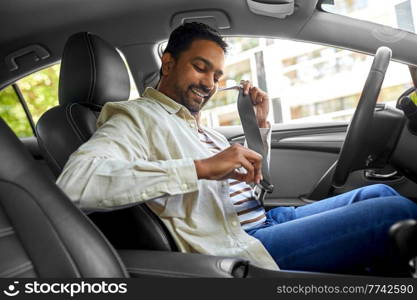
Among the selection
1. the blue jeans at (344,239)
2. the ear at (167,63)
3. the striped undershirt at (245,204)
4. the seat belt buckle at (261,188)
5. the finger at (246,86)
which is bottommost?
the seat belt buckle at (261,188)

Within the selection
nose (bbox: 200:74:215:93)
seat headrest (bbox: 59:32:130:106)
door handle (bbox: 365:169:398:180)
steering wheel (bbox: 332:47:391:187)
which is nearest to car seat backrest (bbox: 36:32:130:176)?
seat headrest (bbox: 59:32:130:106)

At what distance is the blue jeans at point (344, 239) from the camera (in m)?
0.81

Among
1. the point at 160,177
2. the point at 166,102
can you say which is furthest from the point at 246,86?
the point at 160,177

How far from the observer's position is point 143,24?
1533mm

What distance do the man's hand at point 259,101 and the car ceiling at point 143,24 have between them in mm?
287

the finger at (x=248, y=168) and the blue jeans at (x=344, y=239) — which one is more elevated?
the finger at (x=248, y=168)

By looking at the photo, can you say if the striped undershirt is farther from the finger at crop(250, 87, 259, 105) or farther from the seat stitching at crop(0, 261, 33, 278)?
the seat stitching at crop(0, 261, 33, 278)

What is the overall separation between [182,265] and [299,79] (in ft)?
5.40

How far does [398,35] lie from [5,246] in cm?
110

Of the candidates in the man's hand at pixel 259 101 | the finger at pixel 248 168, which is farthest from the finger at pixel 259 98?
the finger at pixel 248 168

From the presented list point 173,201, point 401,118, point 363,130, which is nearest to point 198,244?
point 173,201

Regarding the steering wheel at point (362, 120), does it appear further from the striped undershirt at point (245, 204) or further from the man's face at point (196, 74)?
the man's face at point (196, 74)

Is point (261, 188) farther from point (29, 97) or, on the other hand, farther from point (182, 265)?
point (29, 97)

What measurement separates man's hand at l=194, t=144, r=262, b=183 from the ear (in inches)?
17.0
